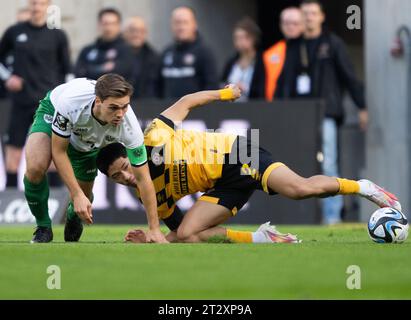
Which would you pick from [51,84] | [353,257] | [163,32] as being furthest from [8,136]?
[353,257]

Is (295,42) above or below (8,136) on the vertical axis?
above

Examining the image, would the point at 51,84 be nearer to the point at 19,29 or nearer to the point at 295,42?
the point at 19,29

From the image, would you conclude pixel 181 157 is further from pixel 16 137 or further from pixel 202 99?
pixel 16 137

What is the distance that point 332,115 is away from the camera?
1564 centimetres

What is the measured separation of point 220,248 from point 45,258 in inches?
53.3

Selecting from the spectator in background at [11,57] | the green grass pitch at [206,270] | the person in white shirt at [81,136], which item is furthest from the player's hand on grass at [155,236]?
the spectator in background at [11,57]

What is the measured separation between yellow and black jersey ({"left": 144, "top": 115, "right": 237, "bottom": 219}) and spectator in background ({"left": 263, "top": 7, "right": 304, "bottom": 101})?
5557 mm

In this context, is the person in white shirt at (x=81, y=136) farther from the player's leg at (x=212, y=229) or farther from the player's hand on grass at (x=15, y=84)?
the player's hand on grass at (x=15, y=84)

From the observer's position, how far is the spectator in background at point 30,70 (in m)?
15.6

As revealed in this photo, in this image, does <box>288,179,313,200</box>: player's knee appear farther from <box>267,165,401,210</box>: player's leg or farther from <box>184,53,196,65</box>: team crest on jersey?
<box>184,53,196,65</box>: team crest on jersey

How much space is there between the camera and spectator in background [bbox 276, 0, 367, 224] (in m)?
15.5

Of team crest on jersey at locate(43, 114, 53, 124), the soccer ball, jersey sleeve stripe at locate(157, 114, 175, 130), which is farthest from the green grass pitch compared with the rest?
jersey sleeve stripe at locate(157, 114, 175, 130)

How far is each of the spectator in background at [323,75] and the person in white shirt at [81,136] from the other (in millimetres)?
5906

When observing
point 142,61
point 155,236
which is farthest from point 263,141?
point 155,236
